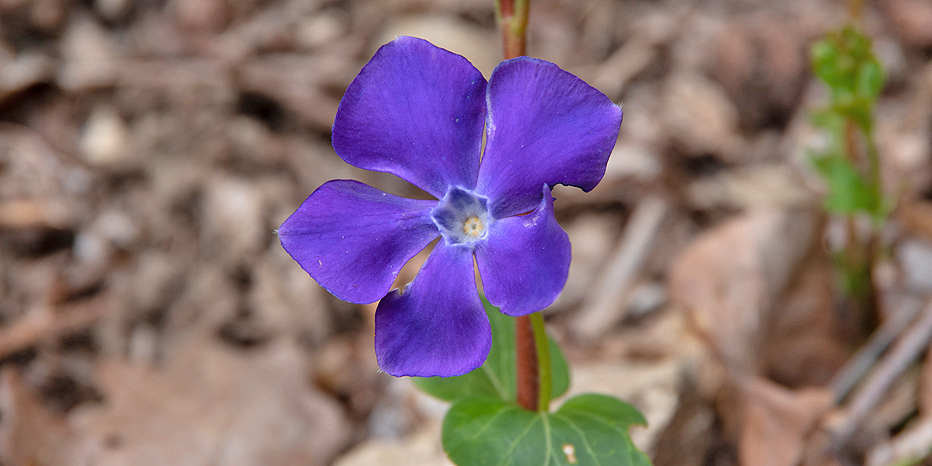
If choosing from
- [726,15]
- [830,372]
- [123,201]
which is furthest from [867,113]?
[123,201]

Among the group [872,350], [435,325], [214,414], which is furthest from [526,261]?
[214,414]

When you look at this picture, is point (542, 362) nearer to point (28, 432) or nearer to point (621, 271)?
point (621, 271)

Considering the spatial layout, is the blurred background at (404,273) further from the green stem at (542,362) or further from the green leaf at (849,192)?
the green stem at (542,362)

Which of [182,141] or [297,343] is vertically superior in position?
[182,141]

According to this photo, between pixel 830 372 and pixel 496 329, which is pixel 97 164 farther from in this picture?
pixel 830 372

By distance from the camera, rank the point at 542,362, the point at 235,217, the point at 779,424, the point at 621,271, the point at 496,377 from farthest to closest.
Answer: the point at 235,217
the point at 621,271
the point at 779,424
the point at 496,377
the point at 542,362
